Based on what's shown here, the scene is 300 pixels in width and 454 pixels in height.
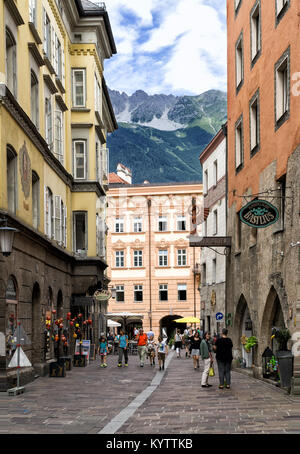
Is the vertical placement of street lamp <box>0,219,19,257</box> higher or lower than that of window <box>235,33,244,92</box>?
lower

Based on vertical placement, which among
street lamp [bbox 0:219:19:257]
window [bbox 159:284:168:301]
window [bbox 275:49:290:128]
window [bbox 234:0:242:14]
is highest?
window [bbox 234:0:242:14]

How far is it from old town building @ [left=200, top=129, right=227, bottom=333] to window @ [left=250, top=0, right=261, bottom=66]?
13.0 meters

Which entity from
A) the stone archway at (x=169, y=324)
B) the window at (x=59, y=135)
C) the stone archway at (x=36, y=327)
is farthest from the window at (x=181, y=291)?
the stone archway at (x=36, y=327)

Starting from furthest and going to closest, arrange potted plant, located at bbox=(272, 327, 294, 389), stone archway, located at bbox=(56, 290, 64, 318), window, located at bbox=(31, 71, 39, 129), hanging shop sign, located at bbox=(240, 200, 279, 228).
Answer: stone archway, located at bbox=(56, 290, 64, 318), window, located at bbox=(31, 71, 39, 129), hanging shop sign, located at bbox=(240, 200, 279, 228), potted plant, located at bbox=(272, 327, 294, 389)

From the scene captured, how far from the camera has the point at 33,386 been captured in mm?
21562

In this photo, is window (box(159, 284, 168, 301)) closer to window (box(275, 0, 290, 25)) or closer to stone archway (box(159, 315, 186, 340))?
stone archway (box(159, 315, 186, 340))

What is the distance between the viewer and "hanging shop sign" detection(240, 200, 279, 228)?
64.5 feet

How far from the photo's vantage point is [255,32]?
26.7 metres

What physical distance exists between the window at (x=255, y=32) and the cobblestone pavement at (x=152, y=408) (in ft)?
37.3

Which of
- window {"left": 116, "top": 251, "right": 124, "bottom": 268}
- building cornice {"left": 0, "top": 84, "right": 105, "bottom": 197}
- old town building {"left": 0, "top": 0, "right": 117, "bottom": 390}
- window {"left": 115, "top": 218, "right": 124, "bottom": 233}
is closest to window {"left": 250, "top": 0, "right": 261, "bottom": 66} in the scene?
old town building {"left": 0, "top": 0, "right": 117, "bottom": 390}

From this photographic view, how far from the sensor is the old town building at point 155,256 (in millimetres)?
68375

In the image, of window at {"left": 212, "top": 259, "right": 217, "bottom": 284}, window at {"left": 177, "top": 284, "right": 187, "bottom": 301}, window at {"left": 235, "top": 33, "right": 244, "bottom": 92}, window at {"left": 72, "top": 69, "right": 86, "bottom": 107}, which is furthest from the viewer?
window at {"left": 177, "top": 284, "right": 187, "bottom": 301}
